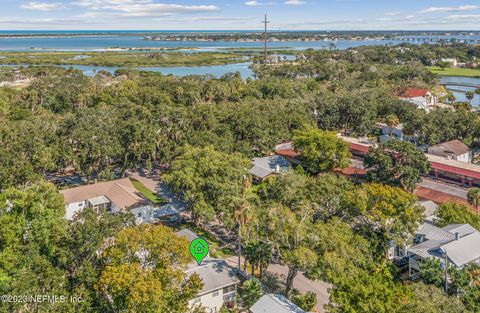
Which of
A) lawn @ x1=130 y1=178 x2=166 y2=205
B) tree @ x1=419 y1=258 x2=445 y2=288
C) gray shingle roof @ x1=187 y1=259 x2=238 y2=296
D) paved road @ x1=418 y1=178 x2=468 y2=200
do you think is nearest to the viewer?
gray shingle roof @ x1=187 y1=259 x2=238 y2=296

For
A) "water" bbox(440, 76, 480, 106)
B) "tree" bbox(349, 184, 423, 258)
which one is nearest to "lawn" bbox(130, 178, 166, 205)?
"tree" bbox(349, 184, 423, 258)

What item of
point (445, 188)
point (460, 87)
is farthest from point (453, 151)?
point (460, 87)

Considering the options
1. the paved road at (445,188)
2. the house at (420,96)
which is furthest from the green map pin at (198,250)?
the house at (420,96)

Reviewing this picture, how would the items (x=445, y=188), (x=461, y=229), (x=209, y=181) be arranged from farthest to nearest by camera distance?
1. (x=445, y=188)
2. (x=209, y=181)
3. (x=461, y=229)

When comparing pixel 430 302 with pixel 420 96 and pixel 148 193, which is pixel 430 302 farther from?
pixel 420 96

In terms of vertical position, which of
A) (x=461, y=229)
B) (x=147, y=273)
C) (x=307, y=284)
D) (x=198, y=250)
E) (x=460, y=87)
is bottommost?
(x=307, y=284)

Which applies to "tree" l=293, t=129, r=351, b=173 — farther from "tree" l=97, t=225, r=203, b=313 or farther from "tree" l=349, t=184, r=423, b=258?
"tree" l=97, t=225, r=203, b=313
